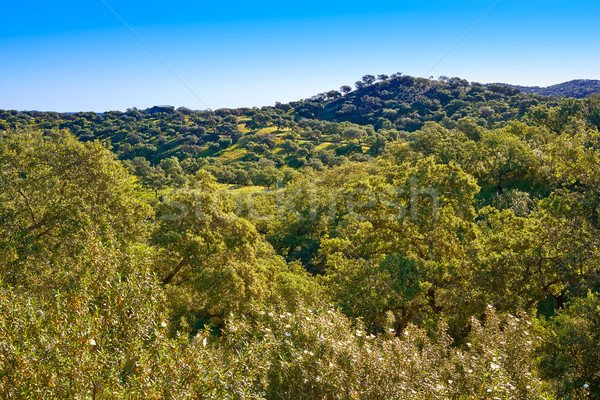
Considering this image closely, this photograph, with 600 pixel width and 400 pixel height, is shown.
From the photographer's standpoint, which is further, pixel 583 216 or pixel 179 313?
pixel 179 313

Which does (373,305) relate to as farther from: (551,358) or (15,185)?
(15,185)

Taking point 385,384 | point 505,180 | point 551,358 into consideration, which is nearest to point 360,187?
point 551,358

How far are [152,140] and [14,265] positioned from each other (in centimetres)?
15825

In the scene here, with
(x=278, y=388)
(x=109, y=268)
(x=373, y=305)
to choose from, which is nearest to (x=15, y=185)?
(x=109, y=268)

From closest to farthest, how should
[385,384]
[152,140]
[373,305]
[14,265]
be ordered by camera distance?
[385,384]
[14,265]
[373,305]
[152,140]

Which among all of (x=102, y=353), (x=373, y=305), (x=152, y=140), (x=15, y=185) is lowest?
(x=373, y=305)

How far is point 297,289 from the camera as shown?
86.3ft

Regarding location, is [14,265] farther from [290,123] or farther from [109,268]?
[290,123]

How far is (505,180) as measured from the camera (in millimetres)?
51625

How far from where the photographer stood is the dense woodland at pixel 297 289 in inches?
317

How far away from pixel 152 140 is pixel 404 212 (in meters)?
165

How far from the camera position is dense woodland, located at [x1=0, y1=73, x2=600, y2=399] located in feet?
26.4

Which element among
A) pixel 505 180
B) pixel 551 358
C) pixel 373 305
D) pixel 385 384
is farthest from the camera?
pixel 505 180

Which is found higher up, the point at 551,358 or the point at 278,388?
the point at 278,388
